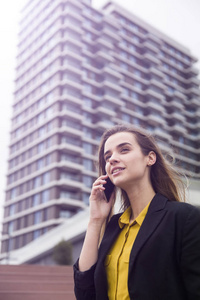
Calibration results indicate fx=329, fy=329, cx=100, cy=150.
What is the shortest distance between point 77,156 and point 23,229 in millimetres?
11166

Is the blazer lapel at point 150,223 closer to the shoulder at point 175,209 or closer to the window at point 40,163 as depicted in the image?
the shoulder at point 175,209

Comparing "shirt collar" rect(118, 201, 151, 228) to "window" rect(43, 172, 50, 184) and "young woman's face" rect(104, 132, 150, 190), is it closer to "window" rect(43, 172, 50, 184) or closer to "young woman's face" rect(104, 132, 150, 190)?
"young woman's face" rect(104, 132, 150, 190)

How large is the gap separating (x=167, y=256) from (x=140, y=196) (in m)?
0.55

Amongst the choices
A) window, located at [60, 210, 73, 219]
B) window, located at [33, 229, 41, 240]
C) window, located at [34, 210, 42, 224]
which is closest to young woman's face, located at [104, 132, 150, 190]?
window, located at [60, 210, 73, 219]

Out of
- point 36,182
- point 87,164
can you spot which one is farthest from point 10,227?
point 87,164

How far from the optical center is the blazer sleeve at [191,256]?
1.54 m

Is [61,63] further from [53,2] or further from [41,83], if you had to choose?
[53,2]

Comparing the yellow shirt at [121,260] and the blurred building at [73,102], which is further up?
the blurred building at [73,102]

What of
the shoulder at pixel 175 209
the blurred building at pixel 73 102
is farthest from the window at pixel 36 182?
the shoulder at pixel 175 209

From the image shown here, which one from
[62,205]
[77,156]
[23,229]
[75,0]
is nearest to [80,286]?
[62,205]

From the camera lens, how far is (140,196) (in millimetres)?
2127

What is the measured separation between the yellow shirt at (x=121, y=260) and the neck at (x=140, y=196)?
2.7 inches

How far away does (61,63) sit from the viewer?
43281mm

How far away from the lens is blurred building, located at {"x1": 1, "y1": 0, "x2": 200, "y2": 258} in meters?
38.8
